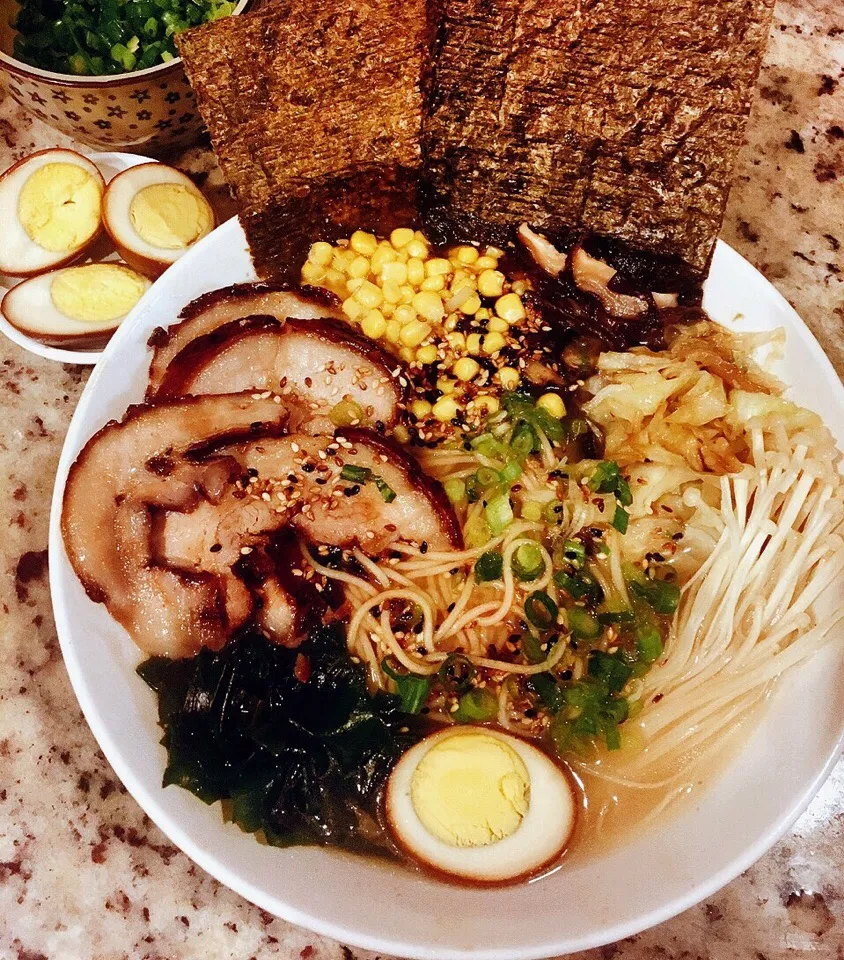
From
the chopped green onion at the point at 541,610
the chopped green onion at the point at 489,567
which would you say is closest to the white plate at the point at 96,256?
the chopped green onion at the point at 489,567

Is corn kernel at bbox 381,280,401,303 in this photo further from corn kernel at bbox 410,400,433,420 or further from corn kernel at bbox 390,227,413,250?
corn kernel at bbox 410,400,433,420

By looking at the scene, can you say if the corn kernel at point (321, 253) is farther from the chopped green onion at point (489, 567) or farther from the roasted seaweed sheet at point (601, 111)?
the chopped green onion at point (489, 567)

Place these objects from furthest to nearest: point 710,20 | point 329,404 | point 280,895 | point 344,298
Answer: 1. point 344,298
2. point 329,404
3. point 710,20
4. point 280,895

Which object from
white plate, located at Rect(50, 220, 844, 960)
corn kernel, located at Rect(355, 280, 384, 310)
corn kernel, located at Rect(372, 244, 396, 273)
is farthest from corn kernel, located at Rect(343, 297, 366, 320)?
white plate, located at Rect(50, 220, 844, 960)

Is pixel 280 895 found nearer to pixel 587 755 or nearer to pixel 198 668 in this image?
pixel 198 668

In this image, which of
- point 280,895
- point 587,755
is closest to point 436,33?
point 587,755

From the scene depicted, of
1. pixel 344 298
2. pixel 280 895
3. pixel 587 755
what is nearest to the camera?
pixel 280 895
